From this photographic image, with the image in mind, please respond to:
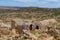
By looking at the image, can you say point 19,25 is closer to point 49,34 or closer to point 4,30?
point 4,30

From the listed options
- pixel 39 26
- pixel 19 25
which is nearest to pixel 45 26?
pixel 39 26

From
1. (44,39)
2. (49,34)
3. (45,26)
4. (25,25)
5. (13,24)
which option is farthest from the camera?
(13,24)

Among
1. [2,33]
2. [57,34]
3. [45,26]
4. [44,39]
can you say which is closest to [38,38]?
[44,39]

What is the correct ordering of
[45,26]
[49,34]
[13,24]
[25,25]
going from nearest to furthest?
[49,34] < [45,26] < [25,25] < [13,24]

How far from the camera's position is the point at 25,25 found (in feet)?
72.5

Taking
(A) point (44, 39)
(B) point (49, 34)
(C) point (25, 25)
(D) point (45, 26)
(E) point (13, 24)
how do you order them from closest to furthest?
(A) point (44, 39)
(B) point (49, 34)
(D) point (45, 26)
(C) point (25, 25)
(E) point (13, 24)

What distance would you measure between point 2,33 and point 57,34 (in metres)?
8.14

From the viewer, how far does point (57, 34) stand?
16.3m

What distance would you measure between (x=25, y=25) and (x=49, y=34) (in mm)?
5686

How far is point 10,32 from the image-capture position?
22938 millimetres

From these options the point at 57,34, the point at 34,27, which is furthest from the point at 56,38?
the point at 34,27

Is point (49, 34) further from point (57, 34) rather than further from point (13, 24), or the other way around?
point (13, 24)

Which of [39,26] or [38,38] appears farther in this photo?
[39,26]

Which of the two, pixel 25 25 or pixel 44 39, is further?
pixel 25 25
